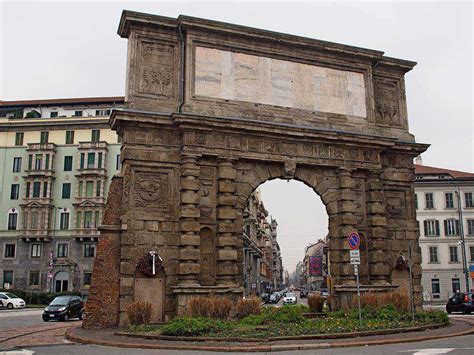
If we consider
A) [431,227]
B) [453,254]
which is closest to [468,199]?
[431,227]

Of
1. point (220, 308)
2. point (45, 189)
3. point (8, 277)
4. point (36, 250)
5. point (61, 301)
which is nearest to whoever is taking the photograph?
point (220, 308)

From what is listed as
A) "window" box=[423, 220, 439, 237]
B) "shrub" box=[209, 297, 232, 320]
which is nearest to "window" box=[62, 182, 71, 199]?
"window" box=[423, 220, 439, 237]

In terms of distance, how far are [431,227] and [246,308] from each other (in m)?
45.7

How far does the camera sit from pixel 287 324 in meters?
19.8

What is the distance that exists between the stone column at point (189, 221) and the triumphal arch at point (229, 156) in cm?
5

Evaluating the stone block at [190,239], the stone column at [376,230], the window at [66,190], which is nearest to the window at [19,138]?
the window at [66,190]

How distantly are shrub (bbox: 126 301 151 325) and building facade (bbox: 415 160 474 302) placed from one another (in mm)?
47668

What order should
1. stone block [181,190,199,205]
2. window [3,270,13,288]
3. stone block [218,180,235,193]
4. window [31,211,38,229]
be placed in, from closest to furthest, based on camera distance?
stone block [181,190,199,205], stone block [218,180,235,193], window [3,270,13,288], window [31,211,38,229]

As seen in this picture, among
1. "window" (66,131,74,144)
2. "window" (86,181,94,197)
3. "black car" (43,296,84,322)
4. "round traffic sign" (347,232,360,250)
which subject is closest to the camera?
"round traffic sign" (347,232,360,250)

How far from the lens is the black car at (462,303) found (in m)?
34.6

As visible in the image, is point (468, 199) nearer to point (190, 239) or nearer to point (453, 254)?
point (453, 254)

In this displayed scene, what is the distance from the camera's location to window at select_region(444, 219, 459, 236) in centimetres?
6225

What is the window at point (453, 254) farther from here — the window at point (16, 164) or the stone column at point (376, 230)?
the window at point (16, 164)

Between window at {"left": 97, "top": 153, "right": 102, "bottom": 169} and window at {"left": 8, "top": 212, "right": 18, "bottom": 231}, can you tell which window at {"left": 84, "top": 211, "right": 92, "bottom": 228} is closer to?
window at {"left": 97, "top": 153, "right": 102, "bottom": 169}
